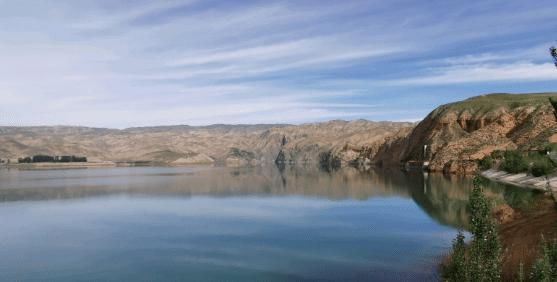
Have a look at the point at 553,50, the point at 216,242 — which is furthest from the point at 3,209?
the point at 553,50

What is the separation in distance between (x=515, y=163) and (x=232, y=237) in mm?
56250

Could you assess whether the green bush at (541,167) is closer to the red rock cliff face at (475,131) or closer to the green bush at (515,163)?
the green bush at (515,163)

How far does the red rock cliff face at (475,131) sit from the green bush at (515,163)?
45.6 ft

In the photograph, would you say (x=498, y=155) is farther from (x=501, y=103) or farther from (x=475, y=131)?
(x=501, y=103)

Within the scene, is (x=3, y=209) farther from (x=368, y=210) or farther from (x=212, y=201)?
(x=368, y=210)

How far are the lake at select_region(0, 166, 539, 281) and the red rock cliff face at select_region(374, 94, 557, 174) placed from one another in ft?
171

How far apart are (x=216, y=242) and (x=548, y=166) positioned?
4485 centimetres

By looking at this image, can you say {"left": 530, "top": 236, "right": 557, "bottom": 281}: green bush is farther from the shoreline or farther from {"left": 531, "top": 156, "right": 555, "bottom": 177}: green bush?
{"left": 531, "top": 156, "right": 555, "bottom": 177}: green bush

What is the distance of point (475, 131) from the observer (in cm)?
12925

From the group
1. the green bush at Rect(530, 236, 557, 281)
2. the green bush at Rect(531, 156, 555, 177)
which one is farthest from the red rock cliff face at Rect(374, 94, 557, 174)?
the green bush at Rect(530, 236, 557, 281)

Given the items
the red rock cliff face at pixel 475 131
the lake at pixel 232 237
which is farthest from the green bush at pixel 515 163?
the red rock cliff face at pixel 475 131

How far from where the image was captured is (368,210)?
175 feet

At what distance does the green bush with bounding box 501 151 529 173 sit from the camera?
2925 inches

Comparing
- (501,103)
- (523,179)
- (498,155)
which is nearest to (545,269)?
(523,179)
